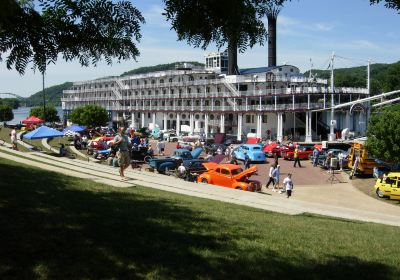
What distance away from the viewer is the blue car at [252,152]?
35.2 m

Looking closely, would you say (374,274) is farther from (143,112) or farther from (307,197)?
(143,112)

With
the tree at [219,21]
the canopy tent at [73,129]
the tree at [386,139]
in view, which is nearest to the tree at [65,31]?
the tree at [219,21]

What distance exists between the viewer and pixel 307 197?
2077 cm

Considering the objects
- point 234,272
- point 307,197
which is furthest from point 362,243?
point 307,197

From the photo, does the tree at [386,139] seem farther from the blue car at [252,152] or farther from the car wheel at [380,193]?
the blue car at [252,152]

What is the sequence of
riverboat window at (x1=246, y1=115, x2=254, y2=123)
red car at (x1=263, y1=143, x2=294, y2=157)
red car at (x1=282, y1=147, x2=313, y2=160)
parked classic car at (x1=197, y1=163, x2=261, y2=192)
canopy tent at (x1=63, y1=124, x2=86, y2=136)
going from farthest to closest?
riverboat window at (x1=246, y1=115, x2=254, y2=123) < canopy tent at (x1=63, y1=124, x2=86, y2=136) < red car at (x1=263, y1=143, x2=294, y2=157) < red car at (x1=282, y1=147, x2=313, y2=160) < parked classic car at (x1=197, y1=163, x2=261, y2=192)

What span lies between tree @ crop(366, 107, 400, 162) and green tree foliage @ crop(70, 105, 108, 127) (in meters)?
47.9

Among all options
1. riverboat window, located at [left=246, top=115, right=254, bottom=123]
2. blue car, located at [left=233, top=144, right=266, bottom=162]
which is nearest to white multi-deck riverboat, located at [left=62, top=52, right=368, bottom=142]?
riverboat window, located at [left=246, top=115, right=254, bottom=123]

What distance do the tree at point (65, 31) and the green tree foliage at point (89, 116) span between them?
6364 cm

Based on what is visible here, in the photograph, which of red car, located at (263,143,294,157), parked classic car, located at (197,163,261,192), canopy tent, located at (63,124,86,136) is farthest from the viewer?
canopy tent, located at (63,124,86,136)

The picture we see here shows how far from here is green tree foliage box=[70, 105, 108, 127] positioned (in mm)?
67312

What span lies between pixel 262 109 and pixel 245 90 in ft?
23.2

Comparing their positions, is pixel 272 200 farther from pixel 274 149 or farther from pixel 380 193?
pixel 274 149

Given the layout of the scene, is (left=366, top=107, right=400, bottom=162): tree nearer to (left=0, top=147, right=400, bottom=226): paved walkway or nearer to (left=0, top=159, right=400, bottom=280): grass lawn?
(left=0, top=147, right=400, bottom=226): paved walkway
